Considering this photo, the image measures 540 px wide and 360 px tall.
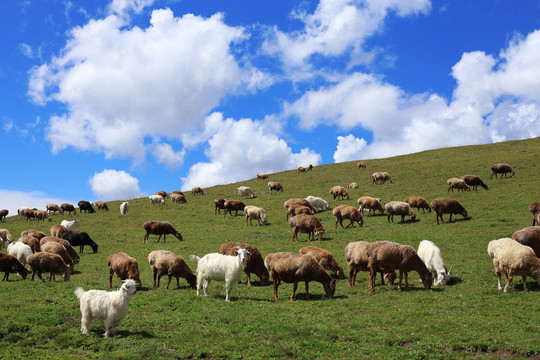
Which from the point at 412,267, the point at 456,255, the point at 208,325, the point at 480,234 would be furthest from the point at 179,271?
the point at 480,234

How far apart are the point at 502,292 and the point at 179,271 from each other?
13384mm

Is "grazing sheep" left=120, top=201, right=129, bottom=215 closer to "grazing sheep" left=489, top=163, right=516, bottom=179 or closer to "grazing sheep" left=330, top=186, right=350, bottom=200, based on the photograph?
"grazing sheep" left=330, top=186, right=350, bottom=200

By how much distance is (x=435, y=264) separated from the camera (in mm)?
17438

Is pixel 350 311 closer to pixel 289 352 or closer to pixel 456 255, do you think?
pixel 289 352

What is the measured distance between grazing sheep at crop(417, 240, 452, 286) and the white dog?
41.1ft

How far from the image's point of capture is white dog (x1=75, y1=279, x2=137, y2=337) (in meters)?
11.8

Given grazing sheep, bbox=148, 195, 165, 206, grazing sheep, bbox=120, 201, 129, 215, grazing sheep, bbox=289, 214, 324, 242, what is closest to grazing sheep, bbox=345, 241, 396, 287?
grazing sheep, bbox=289, 214, 324, 242

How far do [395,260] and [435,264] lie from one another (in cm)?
264

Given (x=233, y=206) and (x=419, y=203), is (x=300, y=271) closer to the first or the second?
(x=419, y=203)

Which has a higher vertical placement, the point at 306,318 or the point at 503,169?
the point at 503,169

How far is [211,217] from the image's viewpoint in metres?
42.6

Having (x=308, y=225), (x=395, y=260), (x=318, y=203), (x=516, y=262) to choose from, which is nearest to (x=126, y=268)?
(x=395, y=260)

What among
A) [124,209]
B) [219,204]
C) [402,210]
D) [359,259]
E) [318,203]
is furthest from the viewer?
[124,209]

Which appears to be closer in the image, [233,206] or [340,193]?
[233,206]
